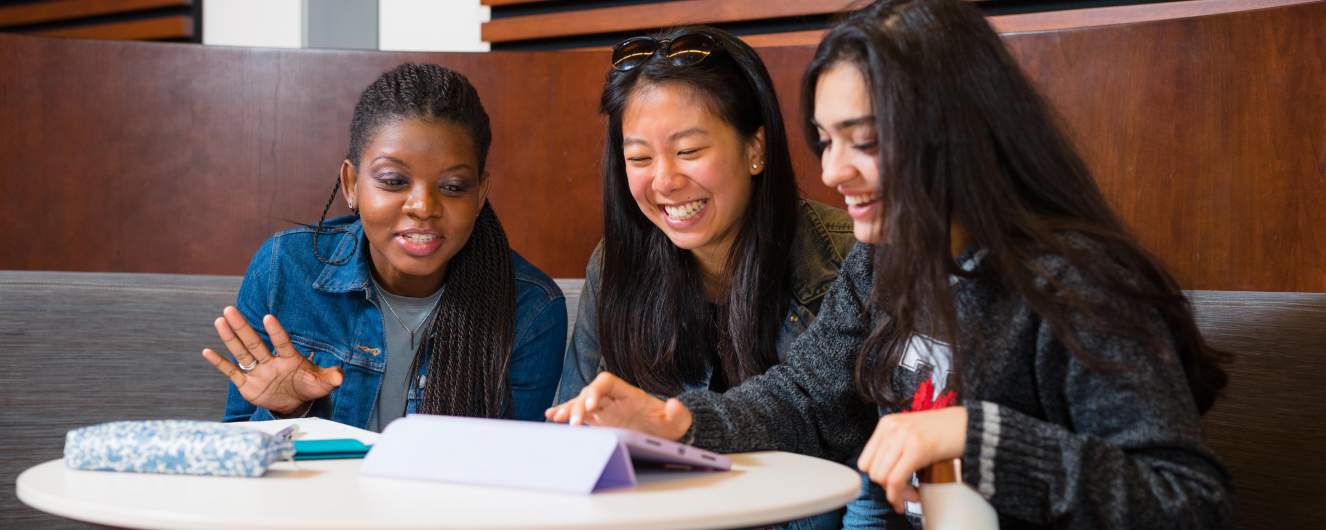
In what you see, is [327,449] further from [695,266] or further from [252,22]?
[252,22]

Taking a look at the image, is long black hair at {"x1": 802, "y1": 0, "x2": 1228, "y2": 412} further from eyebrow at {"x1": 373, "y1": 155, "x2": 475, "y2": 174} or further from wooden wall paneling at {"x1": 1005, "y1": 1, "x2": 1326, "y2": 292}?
eyebrow at {"x1": 373, "y1": 155, "x2": 475, "y2": 174}

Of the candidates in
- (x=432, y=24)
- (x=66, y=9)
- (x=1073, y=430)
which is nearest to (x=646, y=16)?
(x=432, y=24)

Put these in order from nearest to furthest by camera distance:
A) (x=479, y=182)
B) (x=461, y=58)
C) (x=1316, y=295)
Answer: (x=1316, y=295), (x=479, y=182), (x=461, y=58)

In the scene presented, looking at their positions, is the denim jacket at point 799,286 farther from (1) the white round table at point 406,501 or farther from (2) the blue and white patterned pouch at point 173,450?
(2) the blue and white patterned pouch at point 173,450

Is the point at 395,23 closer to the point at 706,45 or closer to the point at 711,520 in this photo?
the point at 706,45

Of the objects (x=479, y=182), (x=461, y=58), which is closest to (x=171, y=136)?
(x=461, y=58)

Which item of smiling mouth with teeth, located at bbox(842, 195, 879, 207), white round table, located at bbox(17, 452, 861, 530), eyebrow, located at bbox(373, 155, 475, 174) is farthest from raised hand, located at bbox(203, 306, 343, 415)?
smiling mouth with teeth, located at bbox(842, 195, 879, 207)

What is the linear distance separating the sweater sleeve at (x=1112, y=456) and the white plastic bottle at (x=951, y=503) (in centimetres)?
2

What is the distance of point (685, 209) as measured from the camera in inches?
86.0

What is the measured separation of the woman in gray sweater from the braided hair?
748 millimetres

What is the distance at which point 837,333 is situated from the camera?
171 cm

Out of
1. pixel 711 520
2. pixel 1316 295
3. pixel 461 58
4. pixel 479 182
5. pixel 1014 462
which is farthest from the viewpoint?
pixel 461 58

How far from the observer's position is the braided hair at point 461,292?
225 centimetres

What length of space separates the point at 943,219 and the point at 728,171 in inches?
32.6
